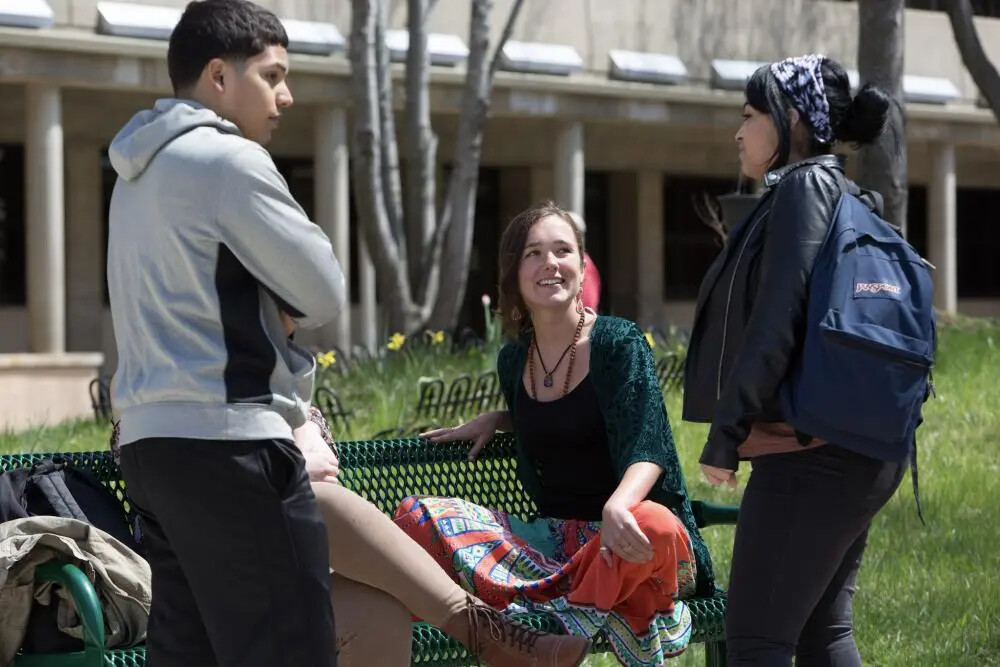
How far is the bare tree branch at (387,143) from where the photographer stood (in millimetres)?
13422

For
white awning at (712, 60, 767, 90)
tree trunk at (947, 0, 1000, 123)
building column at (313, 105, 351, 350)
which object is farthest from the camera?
white awning at (712, 60, 767, 90)

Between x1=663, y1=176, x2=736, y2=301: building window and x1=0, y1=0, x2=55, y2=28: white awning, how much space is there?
11059 millimetres

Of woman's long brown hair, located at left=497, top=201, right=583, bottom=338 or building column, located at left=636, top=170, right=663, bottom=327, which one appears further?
building column, located at left=636, top=170, right=663, bottom=327

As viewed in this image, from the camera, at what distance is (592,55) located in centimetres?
1836

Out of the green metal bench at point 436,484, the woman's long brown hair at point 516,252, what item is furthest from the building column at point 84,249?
the woman's long brown hair at point 516,252

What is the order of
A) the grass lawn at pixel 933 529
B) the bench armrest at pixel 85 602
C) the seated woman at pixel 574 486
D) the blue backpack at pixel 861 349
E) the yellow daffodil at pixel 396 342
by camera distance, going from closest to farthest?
the blue backpack at pixel 861 349 < the bench armrest at pixel 85 602 < the seated woman at pixel 574 486 < the grass lawn at pixel 933 529 < the yellow daffodil at pixel 396 342

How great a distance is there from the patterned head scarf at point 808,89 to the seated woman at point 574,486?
911mm

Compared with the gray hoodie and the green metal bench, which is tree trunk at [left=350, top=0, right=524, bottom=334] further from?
Result: the gray hoodie

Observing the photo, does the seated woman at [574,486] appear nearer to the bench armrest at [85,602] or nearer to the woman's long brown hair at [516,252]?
the woman's long brown hair at [516,252]

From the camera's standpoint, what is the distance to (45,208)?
14703mm

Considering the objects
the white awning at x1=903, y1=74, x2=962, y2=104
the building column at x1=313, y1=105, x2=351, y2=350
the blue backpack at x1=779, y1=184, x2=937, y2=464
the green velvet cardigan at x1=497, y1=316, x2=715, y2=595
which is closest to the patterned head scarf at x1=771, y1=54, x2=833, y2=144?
the blue backpack at x1=779, y1=184, x2=937, y2=464

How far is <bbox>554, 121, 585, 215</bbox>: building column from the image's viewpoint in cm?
1838

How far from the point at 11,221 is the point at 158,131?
627 inches

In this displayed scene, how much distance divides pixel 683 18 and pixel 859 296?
16586 millimetres
